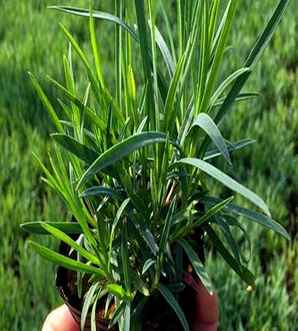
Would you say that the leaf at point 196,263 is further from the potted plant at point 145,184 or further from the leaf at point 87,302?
the leaf at point 87,302

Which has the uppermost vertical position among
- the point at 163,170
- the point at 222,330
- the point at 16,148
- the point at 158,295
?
the point at 163,170

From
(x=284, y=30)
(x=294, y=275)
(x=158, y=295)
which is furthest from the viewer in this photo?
(x=284, y=30)

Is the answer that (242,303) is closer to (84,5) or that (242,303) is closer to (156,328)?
(156,328)

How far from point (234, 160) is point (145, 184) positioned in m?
0.77

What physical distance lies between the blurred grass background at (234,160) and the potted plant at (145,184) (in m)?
0.29

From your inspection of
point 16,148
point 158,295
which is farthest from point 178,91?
point 16,148

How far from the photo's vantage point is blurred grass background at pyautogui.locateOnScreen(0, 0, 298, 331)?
1.38 metres

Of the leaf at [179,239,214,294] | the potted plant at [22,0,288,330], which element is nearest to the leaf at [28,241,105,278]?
the potted plant at [22,0,288,330]

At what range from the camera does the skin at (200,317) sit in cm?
103

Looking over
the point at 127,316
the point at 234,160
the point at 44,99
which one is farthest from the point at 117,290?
the point at 234,160

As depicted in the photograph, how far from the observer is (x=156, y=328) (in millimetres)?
989

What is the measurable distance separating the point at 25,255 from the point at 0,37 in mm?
853

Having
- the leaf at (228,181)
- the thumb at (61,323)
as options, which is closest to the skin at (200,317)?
the thumb at (61,323)

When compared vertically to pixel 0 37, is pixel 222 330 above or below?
below
